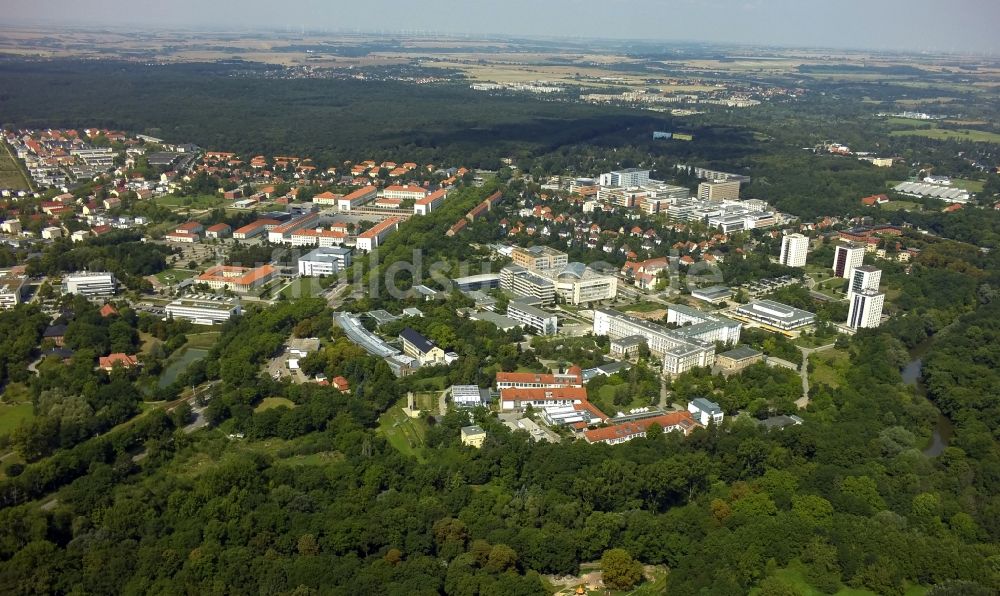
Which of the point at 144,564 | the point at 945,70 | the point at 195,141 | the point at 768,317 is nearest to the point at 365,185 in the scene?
the point at 195,141

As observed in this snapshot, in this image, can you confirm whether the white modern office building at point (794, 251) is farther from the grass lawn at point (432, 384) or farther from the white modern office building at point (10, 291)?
the white modern office building at point (10, 291)

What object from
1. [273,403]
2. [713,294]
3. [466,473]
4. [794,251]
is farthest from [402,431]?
[794,251]

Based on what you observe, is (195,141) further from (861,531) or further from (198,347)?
(861,531)

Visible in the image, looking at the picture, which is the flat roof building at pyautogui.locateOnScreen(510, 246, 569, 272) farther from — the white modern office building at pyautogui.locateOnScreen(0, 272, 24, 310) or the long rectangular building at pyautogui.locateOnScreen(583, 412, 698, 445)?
the white modern office building at pyautogui.locateOnScreen(0, 272, 24, 310)

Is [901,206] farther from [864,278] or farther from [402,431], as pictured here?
[402,431]

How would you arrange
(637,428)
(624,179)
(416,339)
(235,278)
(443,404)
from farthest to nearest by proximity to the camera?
1. (624,179)
2. (235,278)
3. (416,339)
4. (443,404)
5. (637,428)

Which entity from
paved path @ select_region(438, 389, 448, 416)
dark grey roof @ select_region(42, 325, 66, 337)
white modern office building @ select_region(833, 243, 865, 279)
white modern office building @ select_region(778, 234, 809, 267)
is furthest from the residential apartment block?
white modern office building @ select_region(833, 243, 865, 279)
